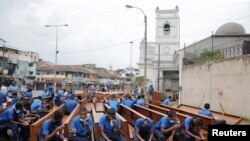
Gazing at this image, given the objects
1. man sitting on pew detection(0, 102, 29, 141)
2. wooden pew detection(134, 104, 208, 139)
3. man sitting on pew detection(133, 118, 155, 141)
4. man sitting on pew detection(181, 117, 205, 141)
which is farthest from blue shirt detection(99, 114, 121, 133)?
wooden pew detection(134, 104, 208, 139)

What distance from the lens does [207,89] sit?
852 inches

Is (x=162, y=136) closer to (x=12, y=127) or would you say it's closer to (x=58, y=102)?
(x=12, y=127)

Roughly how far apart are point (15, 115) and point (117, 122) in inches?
117

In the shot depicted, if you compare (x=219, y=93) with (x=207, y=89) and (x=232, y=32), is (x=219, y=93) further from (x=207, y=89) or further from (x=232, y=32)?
(x=232, y=32)

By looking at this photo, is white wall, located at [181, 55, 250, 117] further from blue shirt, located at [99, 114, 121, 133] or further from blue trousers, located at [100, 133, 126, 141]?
blue shirt, located at [99, 114, 121, 133]

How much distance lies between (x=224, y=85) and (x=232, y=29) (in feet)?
71.1

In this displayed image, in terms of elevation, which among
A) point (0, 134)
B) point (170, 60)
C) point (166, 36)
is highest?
point (166, 36)

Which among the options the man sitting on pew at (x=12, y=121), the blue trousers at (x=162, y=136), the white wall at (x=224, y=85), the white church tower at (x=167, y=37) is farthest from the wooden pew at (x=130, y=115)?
the white church tower at (x=167, y=37)

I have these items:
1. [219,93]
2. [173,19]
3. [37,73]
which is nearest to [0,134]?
[219,93]

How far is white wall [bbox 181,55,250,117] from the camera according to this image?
1616 cm

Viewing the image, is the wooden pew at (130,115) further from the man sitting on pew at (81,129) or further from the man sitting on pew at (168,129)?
the man sitting on pew at (81,129)

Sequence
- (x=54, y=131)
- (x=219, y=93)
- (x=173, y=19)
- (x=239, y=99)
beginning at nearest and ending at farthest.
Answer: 1. (x=54, y=131)
2. (x=239, y=99)
3. (x=219, y=93)
4. (x=173, y=19)

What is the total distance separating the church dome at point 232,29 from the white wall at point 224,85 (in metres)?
14.3

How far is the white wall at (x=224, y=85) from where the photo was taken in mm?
16156
